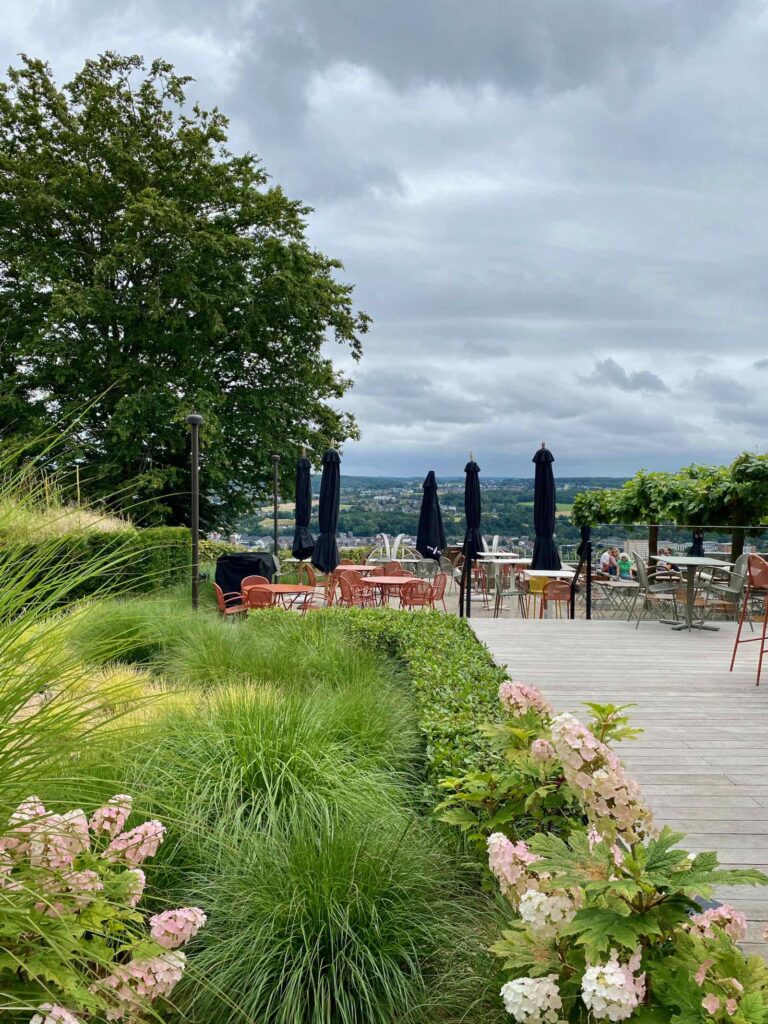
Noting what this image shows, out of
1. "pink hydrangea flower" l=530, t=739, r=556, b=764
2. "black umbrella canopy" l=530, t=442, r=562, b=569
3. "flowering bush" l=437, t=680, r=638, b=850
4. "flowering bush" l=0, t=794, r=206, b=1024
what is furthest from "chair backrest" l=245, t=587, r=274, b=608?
"flowering bush" l=0, t=794, r=206, b=1024

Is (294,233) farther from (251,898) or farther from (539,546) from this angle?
(251,898)

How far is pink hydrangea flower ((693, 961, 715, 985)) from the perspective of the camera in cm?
135

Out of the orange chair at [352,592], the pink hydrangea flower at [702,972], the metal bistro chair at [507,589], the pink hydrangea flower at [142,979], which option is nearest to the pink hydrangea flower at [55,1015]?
the pink hydrangea flower at [142,979]

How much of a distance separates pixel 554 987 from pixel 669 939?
0.34 meters

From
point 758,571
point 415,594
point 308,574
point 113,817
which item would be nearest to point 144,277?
point 308,574

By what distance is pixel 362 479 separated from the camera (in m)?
28.7

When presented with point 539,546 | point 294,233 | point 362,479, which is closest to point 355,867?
point 539,546

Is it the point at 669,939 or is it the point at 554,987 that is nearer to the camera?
the point at 554,987

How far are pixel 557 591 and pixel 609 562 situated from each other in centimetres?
738

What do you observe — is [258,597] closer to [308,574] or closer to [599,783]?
[308,574]

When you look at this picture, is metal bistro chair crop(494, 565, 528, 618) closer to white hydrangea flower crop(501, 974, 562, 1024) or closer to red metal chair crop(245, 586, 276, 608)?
red metal chair crop(245, 586, 276, 608)

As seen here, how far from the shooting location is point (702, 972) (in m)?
1.36

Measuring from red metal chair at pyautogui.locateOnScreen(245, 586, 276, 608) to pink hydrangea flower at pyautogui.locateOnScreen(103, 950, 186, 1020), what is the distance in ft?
25.7

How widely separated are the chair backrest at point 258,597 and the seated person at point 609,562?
10119 mm
